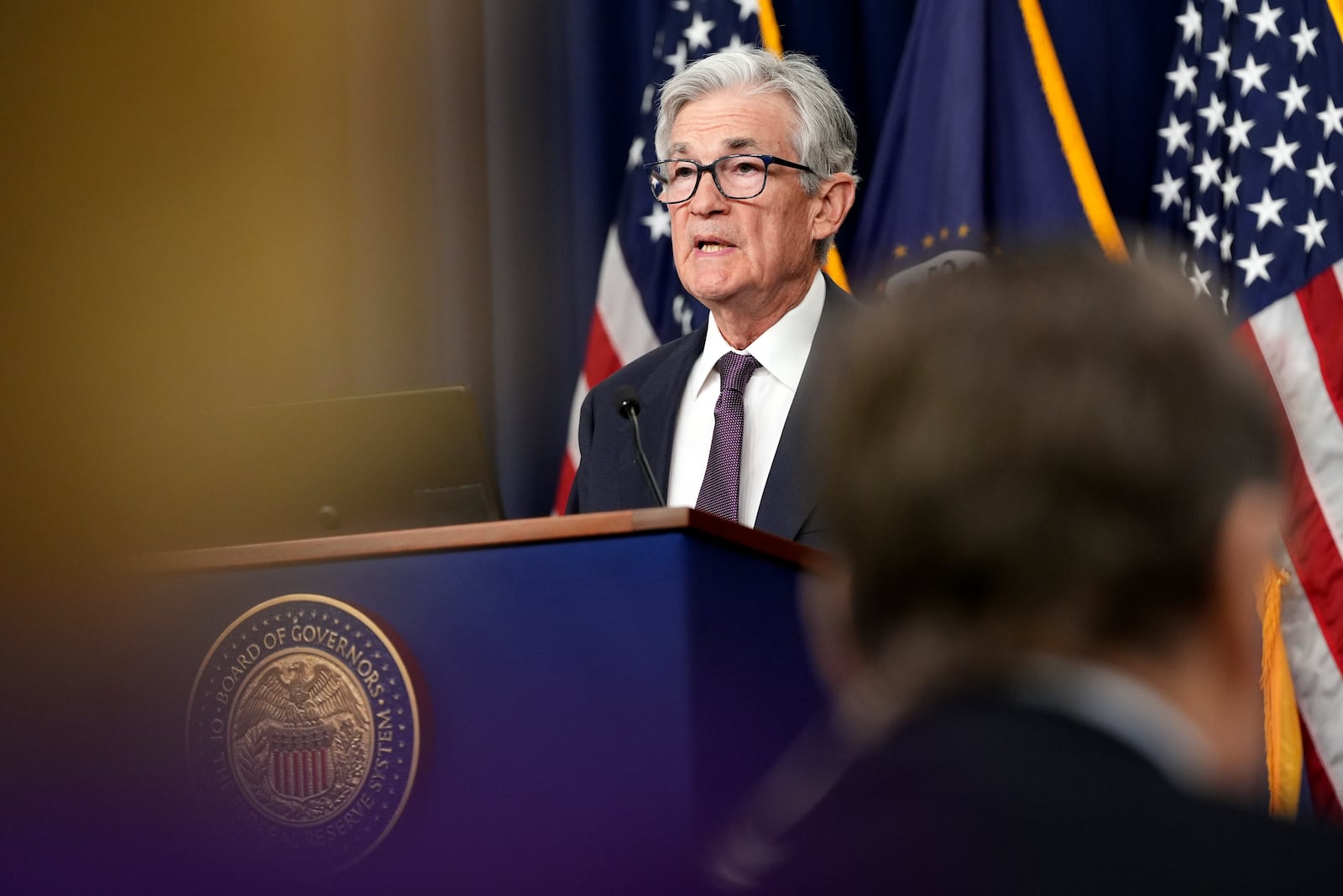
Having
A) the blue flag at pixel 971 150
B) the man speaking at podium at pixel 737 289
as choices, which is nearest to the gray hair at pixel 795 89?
the man speaking at podium at pixel 737 289

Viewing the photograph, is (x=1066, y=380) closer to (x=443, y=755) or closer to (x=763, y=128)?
(x=443, y=755)

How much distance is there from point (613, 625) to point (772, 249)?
1.67m

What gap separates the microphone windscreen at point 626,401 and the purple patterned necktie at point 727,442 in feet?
1.44

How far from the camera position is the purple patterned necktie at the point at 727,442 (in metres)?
2.76

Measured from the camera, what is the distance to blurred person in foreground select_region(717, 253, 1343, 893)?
65 cm

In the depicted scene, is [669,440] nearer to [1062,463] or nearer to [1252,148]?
[1252,148]

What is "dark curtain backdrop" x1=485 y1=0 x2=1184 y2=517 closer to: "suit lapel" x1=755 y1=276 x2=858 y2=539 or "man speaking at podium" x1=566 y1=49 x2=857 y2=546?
"man speaking at podium" x1=566 y1=49 x2=857 y2=546

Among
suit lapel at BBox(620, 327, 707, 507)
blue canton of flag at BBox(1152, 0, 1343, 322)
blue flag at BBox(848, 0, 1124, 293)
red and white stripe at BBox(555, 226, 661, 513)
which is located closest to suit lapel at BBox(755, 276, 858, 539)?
suit lapel at BBox(620, 327, 707, 507)

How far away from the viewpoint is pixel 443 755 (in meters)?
1.67

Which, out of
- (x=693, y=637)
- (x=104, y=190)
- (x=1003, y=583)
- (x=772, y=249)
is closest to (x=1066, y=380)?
(x=1003, y=583)

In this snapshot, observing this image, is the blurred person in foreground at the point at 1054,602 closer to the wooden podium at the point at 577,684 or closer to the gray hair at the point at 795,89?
the wooden podium at the point at 577,684

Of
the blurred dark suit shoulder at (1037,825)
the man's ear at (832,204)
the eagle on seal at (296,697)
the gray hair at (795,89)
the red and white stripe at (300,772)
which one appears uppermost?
the gray hair at (795,89)

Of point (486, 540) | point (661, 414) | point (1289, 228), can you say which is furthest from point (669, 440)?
point (1289, 228)

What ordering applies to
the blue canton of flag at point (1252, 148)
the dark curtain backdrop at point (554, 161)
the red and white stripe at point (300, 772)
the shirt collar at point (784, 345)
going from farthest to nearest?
1. the dark curtain backdrop at point (554, 161)
2. the blue canton of flag at point (1252, 148)
3. the shirt collar at point (784, 345)
4. the red and white stripe at point (300, 772)
